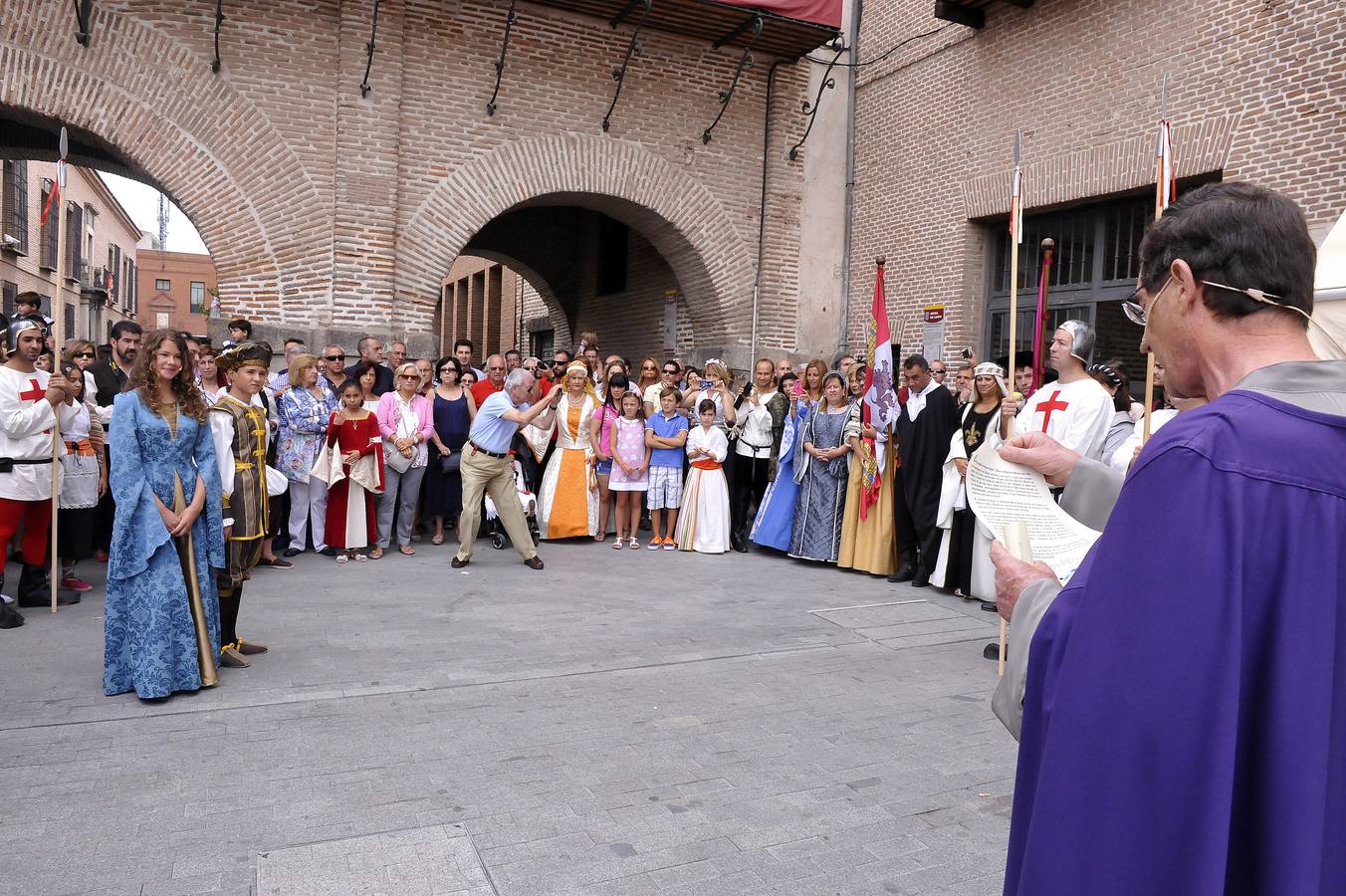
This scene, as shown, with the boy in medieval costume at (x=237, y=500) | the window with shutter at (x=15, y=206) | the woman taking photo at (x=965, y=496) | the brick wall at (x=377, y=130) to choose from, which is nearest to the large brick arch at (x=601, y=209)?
the brick wall at (x=377, y=130)

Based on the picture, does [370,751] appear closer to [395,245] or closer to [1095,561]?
[1095,561]

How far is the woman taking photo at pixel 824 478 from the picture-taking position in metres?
9.62

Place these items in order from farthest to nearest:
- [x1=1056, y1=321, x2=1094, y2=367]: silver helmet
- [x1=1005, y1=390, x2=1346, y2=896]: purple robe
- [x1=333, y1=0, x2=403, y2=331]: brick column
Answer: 1. [x1=333, y1=0, x2=403, y2=331]: brick column
2. [x1=1056, y1=321, x2=1094, y2=367]: silver helmet
3. [x1=1005, y1=390, x2=1346, y2=896]: purple robe

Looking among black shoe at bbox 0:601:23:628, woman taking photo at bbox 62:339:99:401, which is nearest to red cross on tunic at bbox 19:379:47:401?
woman taking photo at bbox 62:339:99:401

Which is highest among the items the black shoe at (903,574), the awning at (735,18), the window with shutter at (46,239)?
the awning at (735,18)

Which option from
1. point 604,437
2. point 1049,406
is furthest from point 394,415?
point 1049,406

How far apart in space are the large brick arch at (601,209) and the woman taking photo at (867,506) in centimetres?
577

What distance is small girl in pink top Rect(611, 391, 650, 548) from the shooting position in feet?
34.8

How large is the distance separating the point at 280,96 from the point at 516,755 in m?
10.4

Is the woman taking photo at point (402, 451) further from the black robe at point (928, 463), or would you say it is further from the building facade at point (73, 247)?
the building facade at point (73, 247)

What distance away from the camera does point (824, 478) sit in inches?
385

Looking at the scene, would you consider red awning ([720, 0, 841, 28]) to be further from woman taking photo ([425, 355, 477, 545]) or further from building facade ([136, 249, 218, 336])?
building facade ([136, 249, 218, 336])

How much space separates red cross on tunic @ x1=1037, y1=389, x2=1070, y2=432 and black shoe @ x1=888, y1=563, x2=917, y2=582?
10.0ft

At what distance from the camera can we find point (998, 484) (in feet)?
7.64
